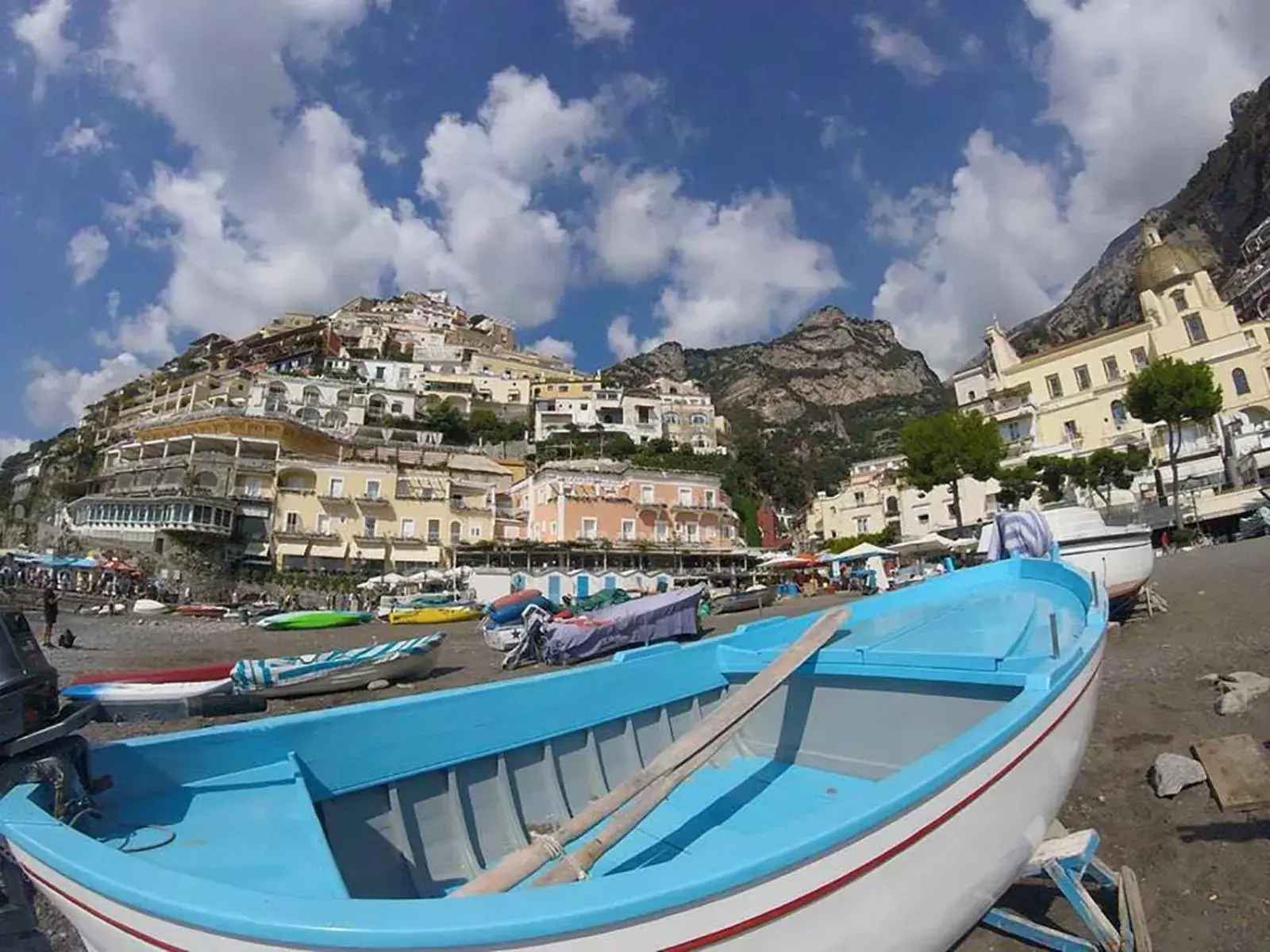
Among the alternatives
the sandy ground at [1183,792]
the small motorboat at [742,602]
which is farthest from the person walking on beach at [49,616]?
the small motorboat at [742,602]

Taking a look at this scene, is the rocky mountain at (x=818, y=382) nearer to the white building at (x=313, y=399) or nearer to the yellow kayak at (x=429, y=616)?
the white building at (x=313, y=399)

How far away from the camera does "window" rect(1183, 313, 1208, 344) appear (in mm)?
43062

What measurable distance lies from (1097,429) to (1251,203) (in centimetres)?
4676

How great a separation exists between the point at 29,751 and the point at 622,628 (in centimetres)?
1501

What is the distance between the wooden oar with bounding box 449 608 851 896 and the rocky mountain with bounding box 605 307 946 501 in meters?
118

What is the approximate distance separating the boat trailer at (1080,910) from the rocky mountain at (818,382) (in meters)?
119

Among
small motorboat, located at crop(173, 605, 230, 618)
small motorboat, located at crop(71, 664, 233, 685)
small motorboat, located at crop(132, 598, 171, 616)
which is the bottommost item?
small motorboat, located at crop(71, 664, 233, 685)

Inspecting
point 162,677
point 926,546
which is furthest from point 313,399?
point 162,677

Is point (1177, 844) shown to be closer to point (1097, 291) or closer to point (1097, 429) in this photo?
point (1097, 429)

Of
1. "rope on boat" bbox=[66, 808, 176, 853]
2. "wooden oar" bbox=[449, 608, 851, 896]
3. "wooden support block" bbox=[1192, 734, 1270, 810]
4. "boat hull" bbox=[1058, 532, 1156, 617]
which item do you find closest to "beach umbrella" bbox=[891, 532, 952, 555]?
"boat hull" bbox=[1058, 532, 1156, 617]

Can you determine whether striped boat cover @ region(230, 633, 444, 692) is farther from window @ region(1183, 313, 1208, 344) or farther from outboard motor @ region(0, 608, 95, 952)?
window @ region(1183, 313, 1208, 344)

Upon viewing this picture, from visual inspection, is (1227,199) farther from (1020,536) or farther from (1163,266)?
(1020,536)

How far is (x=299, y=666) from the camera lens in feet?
42.3

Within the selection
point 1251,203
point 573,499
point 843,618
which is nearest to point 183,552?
point 573,499
